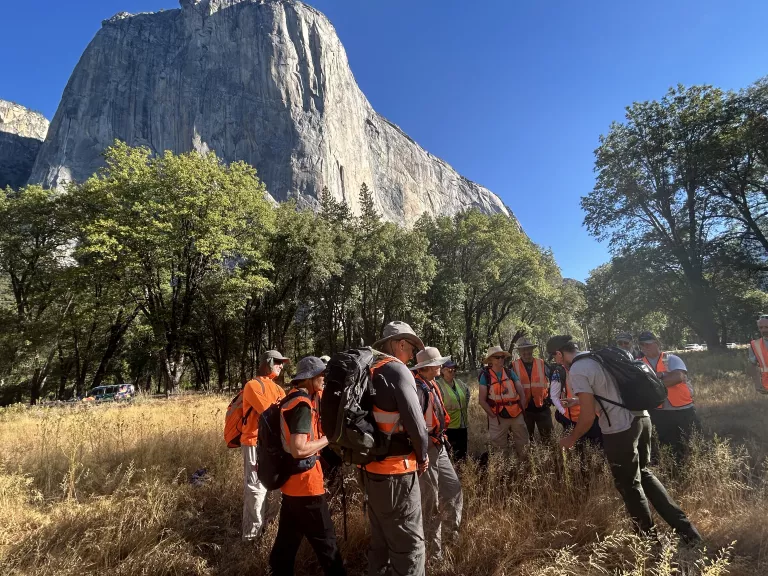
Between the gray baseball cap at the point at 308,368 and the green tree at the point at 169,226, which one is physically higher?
the green tree at the point at 169,226

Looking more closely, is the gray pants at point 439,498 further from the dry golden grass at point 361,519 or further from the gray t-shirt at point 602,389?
the gray t-shirt at point 602,389

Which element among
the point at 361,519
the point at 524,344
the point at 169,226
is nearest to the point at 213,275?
the point at 169,226

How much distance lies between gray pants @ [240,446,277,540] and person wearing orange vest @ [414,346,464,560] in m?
1.62

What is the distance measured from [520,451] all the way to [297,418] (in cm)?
361

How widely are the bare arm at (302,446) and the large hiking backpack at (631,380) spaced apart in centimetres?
232

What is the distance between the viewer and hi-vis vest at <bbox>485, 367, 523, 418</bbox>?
4961 mm

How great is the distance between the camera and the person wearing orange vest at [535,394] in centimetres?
553

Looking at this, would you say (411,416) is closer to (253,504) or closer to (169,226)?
(253,504)

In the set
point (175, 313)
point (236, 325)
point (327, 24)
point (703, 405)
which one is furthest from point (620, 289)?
point (327, 24)

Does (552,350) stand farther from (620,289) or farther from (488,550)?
(620,289)

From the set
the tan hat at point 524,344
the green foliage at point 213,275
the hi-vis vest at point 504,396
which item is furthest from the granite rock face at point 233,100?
the hi-vis vest at point 504,396

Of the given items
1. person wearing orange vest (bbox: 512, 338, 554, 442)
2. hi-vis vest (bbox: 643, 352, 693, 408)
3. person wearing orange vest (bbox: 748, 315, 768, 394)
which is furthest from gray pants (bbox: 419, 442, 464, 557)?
person wearing orange vest (bbox: 748, 315, 768, 394)

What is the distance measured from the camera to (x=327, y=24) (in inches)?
3452

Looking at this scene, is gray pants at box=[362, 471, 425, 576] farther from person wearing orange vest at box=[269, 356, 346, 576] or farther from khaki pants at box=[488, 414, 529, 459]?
khaki pants at box=[488, 414, 529, 459]
